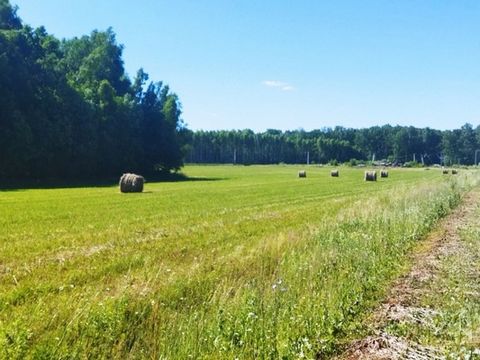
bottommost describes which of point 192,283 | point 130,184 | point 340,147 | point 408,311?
point 408,311

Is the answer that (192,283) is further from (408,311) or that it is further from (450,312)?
(450,312)

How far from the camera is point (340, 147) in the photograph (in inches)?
6624

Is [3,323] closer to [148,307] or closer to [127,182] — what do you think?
[148,307]

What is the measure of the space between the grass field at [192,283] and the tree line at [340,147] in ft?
480

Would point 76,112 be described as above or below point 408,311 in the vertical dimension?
above

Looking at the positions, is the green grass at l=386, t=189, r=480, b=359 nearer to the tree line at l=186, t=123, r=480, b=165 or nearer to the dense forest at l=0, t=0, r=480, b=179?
the dense forest at l=0, t=0, r=480, b=179

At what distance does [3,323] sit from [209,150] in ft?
519

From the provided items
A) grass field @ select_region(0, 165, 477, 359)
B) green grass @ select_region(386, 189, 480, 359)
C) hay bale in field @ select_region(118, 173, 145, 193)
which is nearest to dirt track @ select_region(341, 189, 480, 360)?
green grass @ select_region(386, 189, 480, 359)

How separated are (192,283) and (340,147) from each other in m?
166

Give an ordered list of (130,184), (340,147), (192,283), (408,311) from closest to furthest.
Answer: (408,311) → (192,283) → (130,184) → (340,147)

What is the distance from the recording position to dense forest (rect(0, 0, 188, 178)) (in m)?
38.8

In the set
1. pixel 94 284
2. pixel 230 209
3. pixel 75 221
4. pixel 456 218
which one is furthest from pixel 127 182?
pixel 94 284

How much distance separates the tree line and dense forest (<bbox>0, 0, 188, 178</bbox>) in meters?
98.7

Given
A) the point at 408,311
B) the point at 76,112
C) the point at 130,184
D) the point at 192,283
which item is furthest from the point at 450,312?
the point at 76,112
